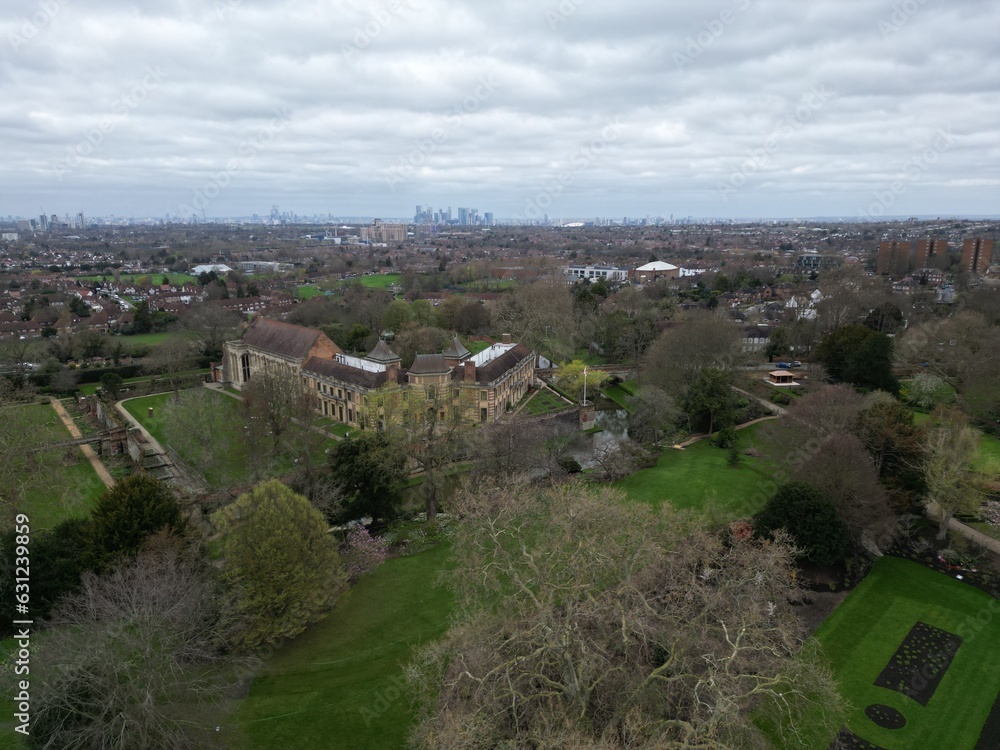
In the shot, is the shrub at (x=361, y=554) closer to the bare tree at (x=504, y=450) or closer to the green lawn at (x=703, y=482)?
the bare tree at (x=504, y=450)

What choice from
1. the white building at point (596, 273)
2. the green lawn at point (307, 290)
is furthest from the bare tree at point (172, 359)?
the white building at point (596, 273)

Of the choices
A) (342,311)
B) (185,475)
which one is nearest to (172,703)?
(185,475)

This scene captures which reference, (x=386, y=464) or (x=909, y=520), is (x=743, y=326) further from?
(x=386, y=464)

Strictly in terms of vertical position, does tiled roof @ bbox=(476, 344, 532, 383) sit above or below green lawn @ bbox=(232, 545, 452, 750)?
above

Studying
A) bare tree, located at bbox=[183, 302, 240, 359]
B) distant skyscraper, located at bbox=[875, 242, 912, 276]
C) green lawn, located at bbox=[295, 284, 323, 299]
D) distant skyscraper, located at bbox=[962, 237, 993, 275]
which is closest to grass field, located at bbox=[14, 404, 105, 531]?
bare tree, located at bbox=[183, 302, 240, 359]

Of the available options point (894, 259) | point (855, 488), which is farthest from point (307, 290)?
point (894, 259)

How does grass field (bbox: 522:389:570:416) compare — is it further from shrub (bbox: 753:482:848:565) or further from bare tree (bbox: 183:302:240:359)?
bare tree (bbox: 183:302:240:359)
